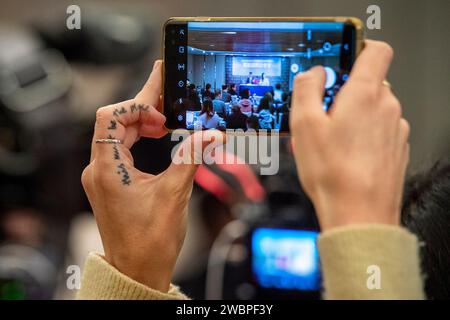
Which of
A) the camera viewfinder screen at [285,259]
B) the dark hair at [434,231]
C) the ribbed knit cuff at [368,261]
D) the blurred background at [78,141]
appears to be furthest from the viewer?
the camera viewfinder screen at [285,259]

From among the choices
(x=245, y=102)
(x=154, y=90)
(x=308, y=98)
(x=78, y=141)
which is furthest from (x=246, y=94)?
(x=78, y=141)

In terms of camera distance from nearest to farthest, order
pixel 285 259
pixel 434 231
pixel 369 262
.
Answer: pixel 369 262 < pixel 434 231 < pixel 285 259

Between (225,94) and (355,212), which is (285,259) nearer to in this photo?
(225,94)

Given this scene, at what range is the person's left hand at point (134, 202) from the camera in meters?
0.62

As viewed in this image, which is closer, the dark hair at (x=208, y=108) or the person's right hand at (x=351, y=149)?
the person's right hand at (x=351, y=149)

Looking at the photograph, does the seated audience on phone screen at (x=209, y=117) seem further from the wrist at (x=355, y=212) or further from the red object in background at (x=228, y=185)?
the red object in background at (x=228, y=185)

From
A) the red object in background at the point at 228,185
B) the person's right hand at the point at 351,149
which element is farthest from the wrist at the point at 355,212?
the red object in background at the point at 228,185

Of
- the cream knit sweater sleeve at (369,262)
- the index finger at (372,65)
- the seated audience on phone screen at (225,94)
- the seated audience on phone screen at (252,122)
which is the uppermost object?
the index finger at (372,65)

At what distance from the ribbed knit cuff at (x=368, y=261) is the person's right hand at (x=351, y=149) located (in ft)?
0.04

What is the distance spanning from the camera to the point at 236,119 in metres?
0.64

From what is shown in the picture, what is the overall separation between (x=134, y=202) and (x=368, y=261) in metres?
0.30

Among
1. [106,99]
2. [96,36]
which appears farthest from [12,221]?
[96,36]

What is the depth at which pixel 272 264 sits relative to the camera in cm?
143
